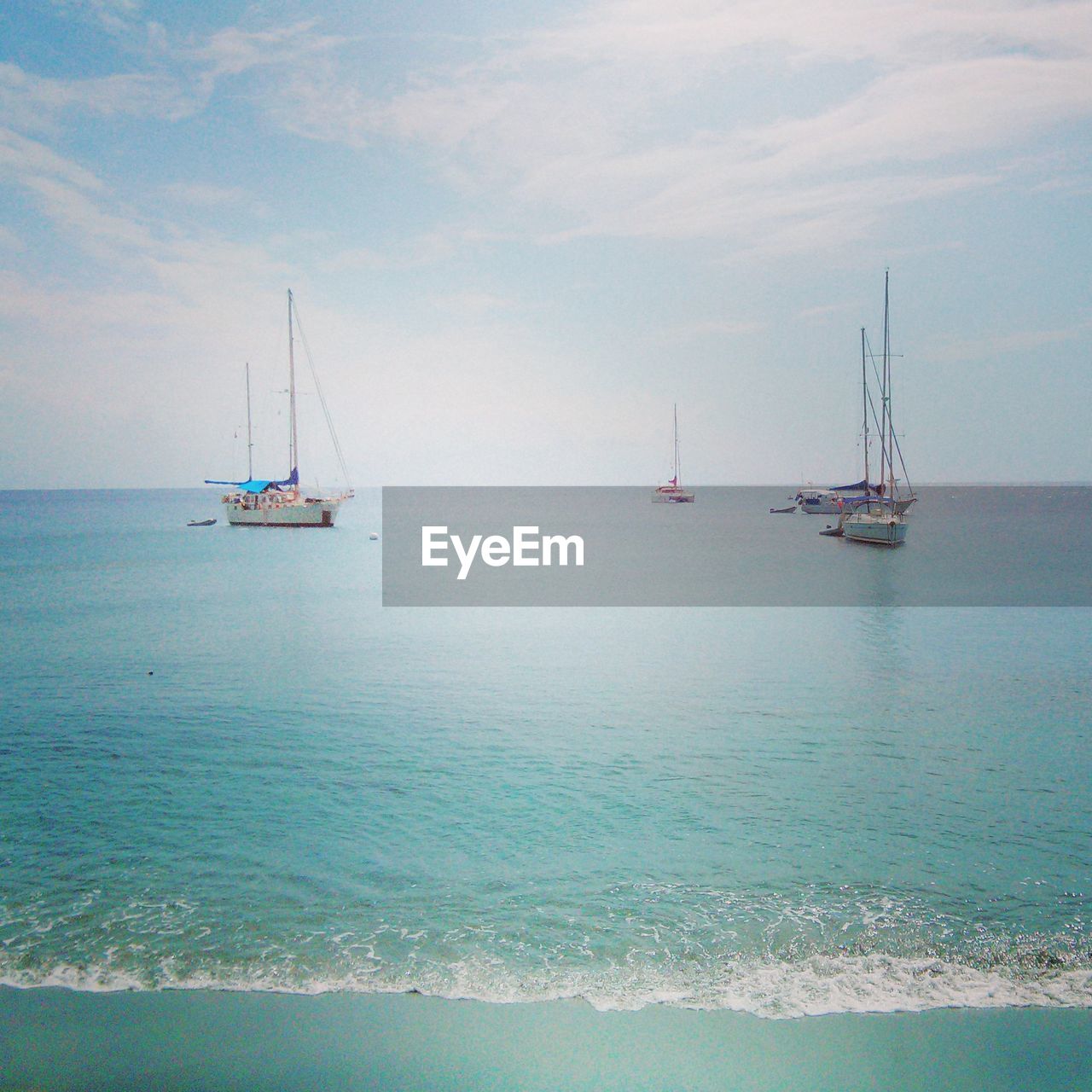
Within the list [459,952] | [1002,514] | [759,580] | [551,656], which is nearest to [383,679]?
[551,656]

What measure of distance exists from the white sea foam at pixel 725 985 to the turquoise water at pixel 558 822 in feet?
0.10

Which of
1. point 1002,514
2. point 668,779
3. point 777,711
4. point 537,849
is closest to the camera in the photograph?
point 537,849

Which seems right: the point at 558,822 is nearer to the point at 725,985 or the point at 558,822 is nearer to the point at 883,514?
the point at 725,985

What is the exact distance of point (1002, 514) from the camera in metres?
139

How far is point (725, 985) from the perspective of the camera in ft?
27.9

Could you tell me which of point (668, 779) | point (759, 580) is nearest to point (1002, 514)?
point (759, 580)

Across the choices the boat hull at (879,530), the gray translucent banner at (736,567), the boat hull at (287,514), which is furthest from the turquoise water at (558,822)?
the boat hull at (287,514)

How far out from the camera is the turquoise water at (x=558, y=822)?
8.83 meters

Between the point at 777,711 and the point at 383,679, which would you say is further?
the point at 383,679

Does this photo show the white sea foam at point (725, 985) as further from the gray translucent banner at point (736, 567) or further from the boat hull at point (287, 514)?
the boat hull at point (287, 514)

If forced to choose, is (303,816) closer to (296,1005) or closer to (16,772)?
(296,1005)

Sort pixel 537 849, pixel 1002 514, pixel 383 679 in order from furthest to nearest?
pixel 1002 514
pixel 383 679
pixel 537 849

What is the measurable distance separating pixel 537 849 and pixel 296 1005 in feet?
14.1

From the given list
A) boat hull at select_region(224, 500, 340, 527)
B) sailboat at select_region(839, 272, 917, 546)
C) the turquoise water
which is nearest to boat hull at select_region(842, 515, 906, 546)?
sailboat at select_region(839, 272, 917, 546)
